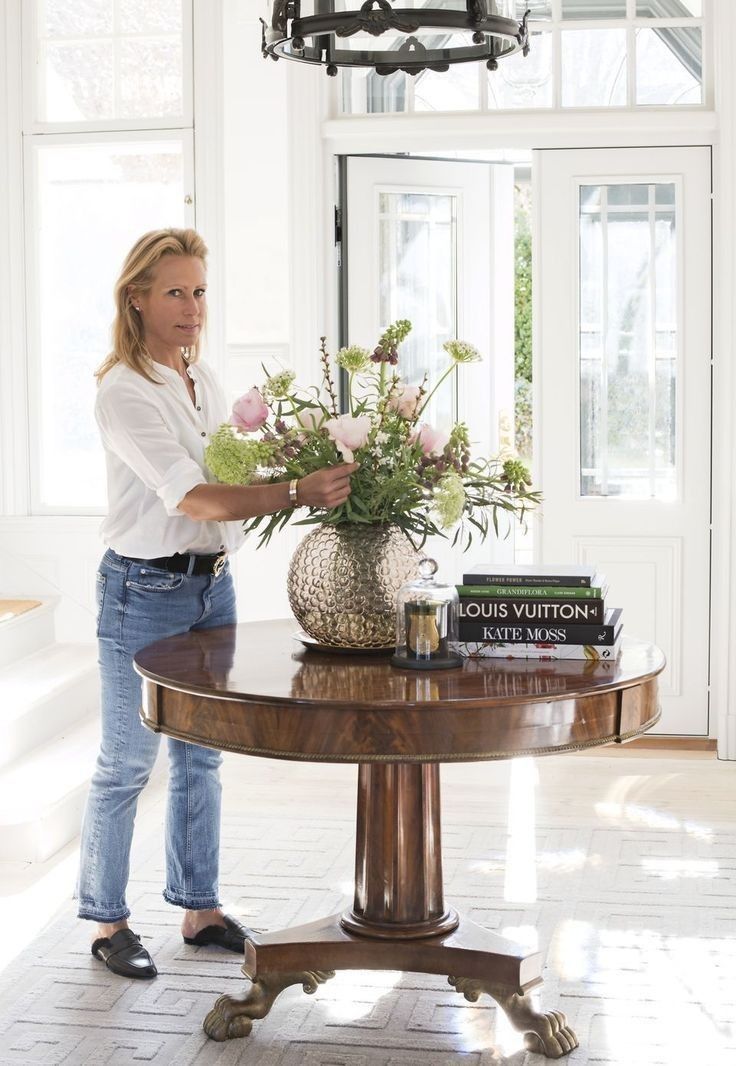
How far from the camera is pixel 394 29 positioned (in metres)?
2.06

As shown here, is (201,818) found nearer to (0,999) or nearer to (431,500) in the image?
(0,999)

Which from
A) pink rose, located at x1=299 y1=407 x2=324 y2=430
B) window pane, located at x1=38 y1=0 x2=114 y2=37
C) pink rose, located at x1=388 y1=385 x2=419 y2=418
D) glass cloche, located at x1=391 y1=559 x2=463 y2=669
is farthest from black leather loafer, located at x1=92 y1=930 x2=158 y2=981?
window pane, located at x1=38 y1=0 x2=114 y2=37

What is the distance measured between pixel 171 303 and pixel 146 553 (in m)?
0.55

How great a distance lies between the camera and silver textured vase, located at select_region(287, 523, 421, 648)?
242 cm

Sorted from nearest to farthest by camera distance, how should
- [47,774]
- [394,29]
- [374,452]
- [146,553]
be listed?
[394,29] → [374,452] → [146,553] → [47,774]

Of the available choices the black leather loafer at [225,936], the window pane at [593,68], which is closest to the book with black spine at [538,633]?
the black leather loafer at [225,936]

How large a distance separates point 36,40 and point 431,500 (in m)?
3.65

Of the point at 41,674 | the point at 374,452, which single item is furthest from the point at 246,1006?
the point at 41,674

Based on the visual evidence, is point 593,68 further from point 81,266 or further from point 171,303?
point 171,303

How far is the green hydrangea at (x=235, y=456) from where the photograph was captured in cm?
241

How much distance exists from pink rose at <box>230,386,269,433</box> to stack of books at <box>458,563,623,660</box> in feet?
1.58

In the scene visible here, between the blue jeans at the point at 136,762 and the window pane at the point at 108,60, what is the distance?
2.85 metres

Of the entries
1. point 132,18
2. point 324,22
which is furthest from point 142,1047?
point 132,18

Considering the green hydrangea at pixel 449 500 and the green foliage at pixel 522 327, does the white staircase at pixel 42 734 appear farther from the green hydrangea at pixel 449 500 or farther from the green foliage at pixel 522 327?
the green foliage at pixel 522 327
